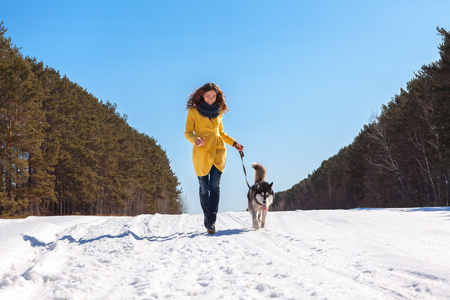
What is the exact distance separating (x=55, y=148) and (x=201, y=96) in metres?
21.3

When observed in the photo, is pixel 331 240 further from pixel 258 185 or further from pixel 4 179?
pixel 4 179

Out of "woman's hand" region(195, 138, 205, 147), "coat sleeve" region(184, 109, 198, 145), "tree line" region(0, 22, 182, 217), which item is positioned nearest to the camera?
"woman's hand" region(195, 138, 205, 147)

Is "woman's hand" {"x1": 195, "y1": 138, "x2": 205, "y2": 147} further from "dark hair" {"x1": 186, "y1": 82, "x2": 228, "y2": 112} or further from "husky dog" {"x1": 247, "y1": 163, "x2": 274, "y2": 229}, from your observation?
"husky dog" {"x1": 247, "y1": 163, "x2": 274, "y2": 229}

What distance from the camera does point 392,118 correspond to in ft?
98.0

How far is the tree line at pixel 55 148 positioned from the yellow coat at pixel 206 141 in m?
17.6

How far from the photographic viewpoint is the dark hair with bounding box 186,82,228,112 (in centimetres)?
582

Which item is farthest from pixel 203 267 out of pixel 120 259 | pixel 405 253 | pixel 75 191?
pixel 75 191

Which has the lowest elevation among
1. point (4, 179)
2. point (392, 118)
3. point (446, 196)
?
point (446, 196)

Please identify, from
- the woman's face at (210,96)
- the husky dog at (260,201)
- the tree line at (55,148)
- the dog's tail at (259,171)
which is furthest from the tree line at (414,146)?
the tree line at (55,148)

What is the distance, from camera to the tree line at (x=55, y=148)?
19109 millimetres

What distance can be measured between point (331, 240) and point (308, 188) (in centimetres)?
8295

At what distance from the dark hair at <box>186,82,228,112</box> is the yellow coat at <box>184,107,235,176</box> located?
0.14 meters

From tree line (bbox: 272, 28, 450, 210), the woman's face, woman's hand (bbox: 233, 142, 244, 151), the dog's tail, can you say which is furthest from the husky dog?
tree line (bbox: 272, 28, 450, 210)

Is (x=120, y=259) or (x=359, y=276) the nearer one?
(x=359, y=276)
